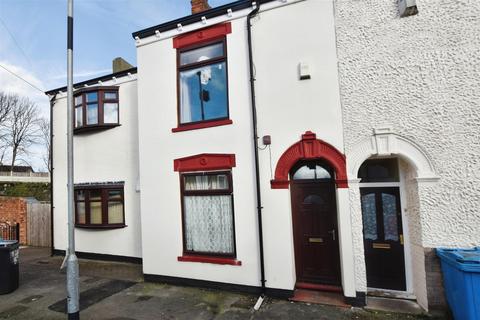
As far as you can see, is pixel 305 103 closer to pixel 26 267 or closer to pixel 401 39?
pixel 401 39

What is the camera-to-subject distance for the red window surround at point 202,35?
6.74 m

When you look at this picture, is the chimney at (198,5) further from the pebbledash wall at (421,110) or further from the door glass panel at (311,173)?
the door glass panel at (311,173)

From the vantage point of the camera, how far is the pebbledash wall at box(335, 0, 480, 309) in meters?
4.96

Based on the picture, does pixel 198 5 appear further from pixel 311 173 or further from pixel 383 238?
pixel 383 238

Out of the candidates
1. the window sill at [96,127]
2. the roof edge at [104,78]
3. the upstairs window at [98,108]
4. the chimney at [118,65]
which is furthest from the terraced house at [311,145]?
the chimney at [118,65]

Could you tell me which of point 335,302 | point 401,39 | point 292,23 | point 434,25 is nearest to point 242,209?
point 335,302

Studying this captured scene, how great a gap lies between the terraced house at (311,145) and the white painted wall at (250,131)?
3 cm

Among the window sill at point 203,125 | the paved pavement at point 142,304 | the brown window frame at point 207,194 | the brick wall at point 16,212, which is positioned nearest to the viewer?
the paved pavement at point 142,304

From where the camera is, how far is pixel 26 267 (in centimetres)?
882

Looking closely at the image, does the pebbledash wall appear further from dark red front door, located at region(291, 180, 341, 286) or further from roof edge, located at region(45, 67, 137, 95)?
roof edge, located at region(45, 67, 137, 95)

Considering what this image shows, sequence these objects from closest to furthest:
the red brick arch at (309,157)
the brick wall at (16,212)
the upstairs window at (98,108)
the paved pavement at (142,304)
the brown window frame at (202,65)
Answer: the paved pavement at (142,304)
the red brick arch at (309,157)
the brown window frame at (202,65)
the upstairs window at (98,108)
the brick wall at (16,212)

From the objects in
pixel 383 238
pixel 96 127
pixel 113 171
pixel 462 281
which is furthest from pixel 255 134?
pixel 96 127

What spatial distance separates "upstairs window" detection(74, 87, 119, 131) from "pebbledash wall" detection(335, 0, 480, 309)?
745 cm

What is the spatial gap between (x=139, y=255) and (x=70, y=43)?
21.1ft
